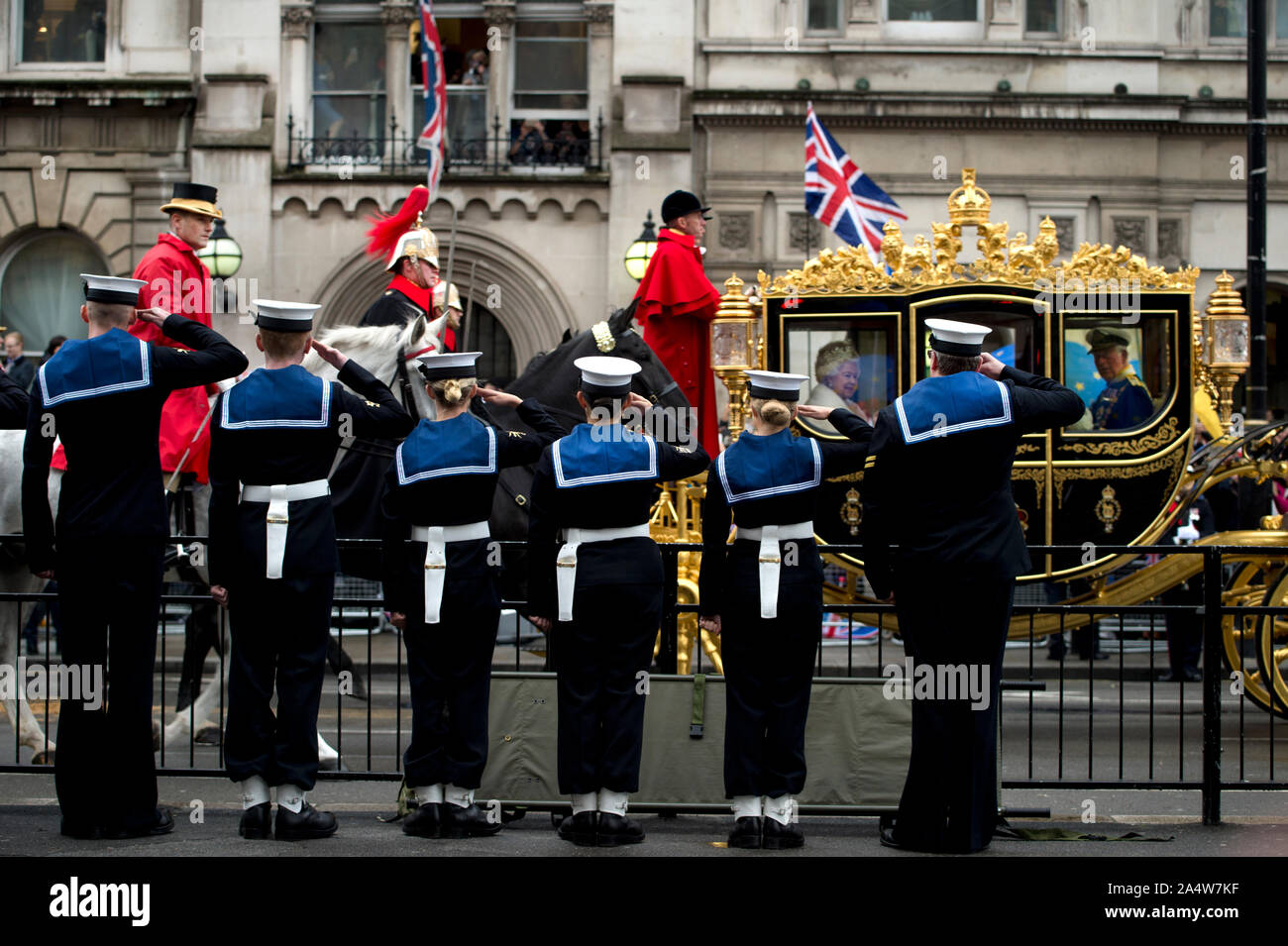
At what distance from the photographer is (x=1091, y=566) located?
9.93 m

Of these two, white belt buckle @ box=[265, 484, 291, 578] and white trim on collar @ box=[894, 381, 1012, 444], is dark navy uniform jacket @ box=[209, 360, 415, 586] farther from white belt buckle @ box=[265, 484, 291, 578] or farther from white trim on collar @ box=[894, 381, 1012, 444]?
white trim on collar @ box=[894, 381, 1012, 444]

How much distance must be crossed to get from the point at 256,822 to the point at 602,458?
1.95 metres

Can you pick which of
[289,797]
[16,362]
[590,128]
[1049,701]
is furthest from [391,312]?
[590,128]

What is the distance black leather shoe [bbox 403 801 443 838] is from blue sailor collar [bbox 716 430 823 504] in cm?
170

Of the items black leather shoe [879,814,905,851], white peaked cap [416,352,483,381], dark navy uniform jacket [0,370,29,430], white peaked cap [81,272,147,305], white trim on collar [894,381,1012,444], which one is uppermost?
white peaked cap [81,272,147,305]

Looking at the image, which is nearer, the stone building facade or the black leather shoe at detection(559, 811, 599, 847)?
the black leather shoe at detection(559, 811, 599, 847)

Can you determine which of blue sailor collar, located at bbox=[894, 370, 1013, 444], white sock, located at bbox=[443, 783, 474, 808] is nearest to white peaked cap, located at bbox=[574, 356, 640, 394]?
blue sailor collar, located at bbox=[894, 370, 1013, 444]

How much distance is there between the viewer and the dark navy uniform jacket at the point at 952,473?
663 cm

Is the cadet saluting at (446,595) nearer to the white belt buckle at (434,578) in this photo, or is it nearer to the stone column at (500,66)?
the white belt buckle at (434,578)

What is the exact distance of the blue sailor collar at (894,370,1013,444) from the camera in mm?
6629

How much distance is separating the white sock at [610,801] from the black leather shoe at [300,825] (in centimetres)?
107

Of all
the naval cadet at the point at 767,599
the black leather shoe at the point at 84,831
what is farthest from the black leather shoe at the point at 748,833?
the black leather shoe at the point at 84,831

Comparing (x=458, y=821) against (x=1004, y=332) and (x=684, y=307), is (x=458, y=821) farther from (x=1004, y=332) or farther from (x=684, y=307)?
(x=1004, y=332)
